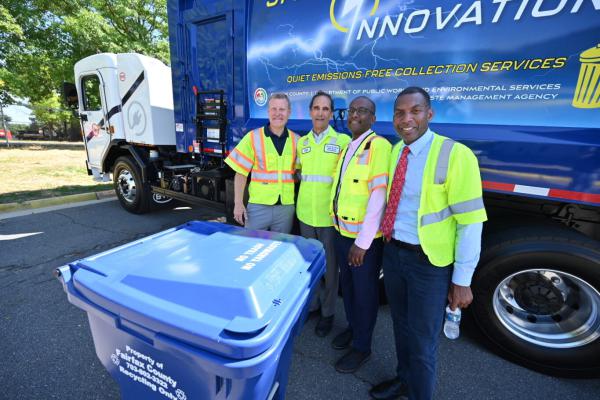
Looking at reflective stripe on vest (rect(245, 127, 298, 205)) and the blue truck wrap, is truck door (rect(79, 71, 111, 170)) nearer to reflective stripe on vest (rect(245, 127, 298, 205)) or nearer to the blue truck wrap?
the blue truck wrap

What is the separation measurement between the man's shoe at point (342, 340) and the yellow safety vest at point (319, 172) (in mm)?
854

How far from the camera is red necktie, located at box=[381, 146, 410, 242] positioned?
1535 mm

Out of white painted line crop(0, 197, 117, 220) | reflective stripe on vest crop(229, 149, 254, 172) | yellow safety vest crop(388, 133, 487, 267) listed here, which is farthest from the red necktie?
white painted line crop(0, 197, 117, 220)

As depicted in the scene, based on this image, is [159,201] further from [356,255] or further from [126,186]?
[356,255]

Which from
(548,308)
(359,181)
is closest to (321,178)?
(359,181)

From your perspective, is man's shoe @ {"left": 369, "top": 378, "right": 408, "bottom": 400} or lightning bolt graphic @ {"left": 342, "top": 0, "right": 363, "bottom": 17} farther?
lightning bolt graphic @ {"left": 342, "top": 0, "right": 363, "bottom": 17}

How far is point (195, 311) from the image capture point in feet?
3.30

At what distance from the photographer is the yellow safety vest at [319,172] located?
2.05 metres

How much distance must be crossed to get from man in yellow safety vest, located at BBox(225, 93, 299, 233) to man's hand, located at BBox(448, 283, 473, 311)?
1295 millimetres

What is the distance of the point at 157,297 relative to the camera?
1076 millimetres

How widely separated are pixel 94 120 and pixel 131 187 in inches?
56.8

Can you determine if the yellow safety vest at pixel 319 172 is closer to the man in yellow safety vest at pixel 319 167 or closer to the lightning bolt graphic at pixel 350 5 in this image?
the man in yellow safety vest at pixel 319 167

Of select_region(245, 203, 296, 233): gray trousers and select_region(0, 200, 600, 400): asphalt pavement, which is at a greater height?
select_region(245, 203, 296, 233): gray trousers

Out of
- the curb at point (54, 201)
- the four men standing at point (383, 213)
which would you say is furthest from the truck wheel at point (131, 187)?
the four men standing at point (383, 213)
